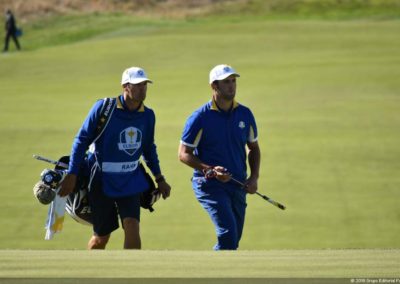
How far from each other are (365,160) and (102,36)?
77.8 ft

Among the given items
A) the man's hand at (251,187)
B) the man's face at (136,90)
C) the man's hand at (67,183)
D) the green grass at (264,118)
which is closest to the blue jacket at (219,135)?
the man's hand at (251,187)

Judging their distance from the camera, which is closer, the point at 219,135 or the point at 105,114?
the point at 105,114

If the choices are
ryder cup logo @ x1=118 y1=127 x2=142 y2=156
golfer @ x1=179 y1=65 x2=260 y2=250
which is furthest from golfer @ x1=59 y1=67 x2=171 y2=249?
golfer @ x1=179 y1=65 x2=260 y2=250

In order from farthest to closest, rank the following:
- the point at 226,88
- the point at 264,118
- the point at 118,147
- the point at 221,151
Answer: the point at 264,118 → the point at 221,151 → the point at 226,88 → the point at 118,147

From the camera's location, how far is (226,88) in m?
10.1

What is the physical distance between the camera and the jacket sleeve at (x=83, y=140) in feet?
31.5

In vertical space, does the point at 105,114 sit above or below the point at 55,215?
above

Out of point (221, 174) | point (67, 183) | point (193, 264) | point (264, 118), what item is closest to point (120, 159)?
point (67, 183)

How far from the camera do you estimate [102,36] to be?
40.1 meters

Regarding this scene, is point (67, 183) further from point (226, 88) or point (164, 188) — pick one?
point (226, 88)

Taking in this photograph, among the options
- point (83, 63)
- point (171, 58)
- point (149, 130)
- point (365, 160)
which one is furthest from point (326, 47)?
point (149, 130)

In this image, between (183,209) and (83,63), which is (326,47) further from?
(183,209)

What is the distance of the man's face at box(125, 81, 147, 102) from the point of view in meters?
9.67

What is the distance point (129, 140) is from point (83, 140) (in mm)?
467
